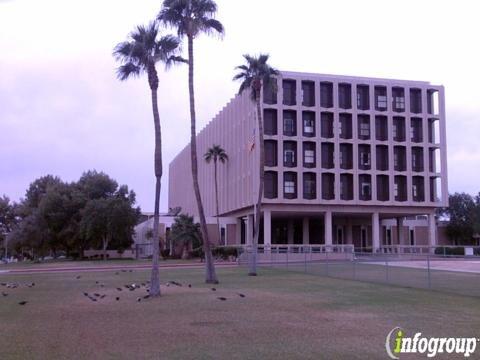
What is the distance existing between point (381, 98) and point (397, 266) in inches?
1561

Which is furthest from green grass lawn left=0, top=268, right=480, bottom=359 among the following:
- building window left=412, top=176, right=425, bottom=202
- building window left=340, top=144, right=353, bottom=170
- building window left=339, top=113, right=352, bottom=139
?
building window left=412, top=176, right=425, bottom=202

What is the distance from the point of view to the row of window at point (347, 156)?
221ft

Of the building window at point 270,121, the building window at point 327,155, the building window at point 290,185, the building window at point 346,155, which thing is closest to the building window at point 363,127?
the building window at point 346,155

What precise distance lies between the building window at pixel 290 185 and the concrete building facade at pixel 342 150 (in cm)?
11

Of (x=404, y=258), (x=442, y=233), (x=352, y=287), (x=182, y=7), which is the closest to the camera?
(x=352, y=287)

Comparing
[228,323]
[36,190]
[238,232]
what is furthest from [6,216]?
[228,323]

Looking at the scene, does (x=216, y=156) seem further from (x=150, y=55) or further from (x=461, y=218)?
(x=150, y=55)

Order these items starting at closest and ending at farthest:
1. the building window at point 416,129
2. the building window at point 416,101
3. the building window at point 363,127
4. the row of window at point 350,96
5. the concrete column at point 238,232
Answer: the row of window at point 350,96
the building window at point 363,127
the building window at point 416,101
the building window at point 416,129
the concrete column at point 238,232

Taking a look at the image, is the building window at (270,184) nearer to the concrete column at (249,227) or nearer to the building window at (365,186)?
the concrete column at (249,227)

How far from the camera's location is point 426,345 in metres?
11.3

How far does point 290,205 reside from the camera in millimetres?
68062

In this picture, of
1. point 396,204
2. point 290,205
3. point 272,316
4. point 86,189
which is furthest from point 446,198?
point 272,316

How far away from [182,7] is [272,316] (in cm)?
→ 1690

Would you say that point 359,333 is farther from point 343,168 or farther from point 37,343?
point 343,168
